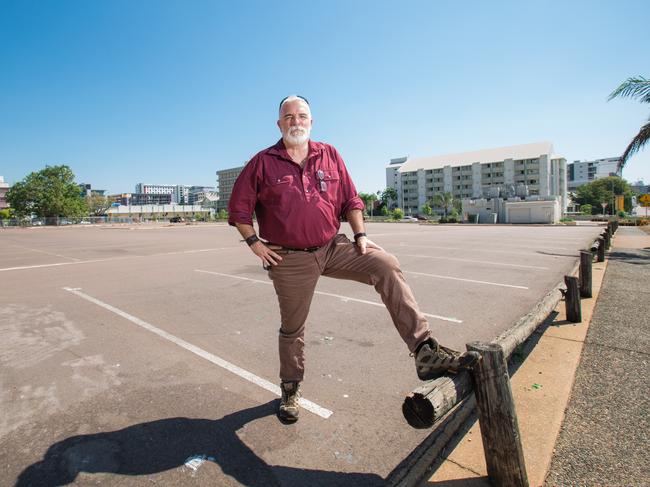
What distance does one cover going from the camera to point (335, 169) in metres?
2.91

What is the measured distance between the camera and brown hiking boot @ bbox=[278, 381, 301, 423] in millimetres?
2792

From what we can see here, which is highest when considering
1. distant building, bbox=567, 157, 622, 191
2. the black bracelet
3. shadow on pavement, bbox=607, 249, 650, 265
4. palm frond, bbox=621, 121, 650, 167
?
distant building, bbox=567, 157, 622, 191

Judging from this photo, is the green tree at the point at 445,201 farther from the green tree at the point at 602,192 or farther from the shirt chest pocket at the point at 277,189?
the shirt chest pocket at the point at 277,189

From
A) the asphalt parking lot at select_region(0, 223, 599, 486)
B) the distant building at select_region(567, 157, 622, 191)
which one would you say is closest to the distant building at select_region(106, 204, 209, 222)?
the asphalt parking lot at select_region(0, 223, 599, 486)

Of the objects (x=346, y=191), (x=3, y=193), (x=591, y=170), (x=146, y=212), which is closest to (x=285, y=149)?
(x=346, y=191)

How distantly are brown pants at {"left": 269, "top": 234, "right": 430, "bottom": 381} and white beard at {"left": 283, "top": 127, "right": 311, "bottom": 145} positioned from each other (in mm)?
790

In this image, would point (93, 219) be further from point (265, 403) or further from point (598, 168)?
point (598, 168)

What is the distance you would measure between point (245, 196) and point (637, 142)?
1700 cm

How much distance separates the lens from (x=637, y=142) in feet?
45.3

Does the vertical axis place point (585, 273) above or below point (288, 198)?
below

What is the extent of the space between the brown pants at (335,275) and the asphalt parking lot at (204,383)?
2.03 feet

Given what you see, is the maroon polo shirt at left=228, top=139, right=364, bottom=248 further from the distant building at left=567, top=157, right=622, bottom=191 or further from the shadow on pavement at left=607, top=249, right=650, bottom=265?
the distant building at left=567, top=157, right=622, bottom=191

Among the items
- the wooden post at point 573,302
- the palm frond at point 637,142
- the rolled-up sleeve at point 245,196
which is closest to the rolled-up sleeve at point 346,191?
the rolled-up sleeve at point 245,196

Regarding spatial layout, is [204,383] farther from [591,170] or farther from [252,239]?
[591,170]
